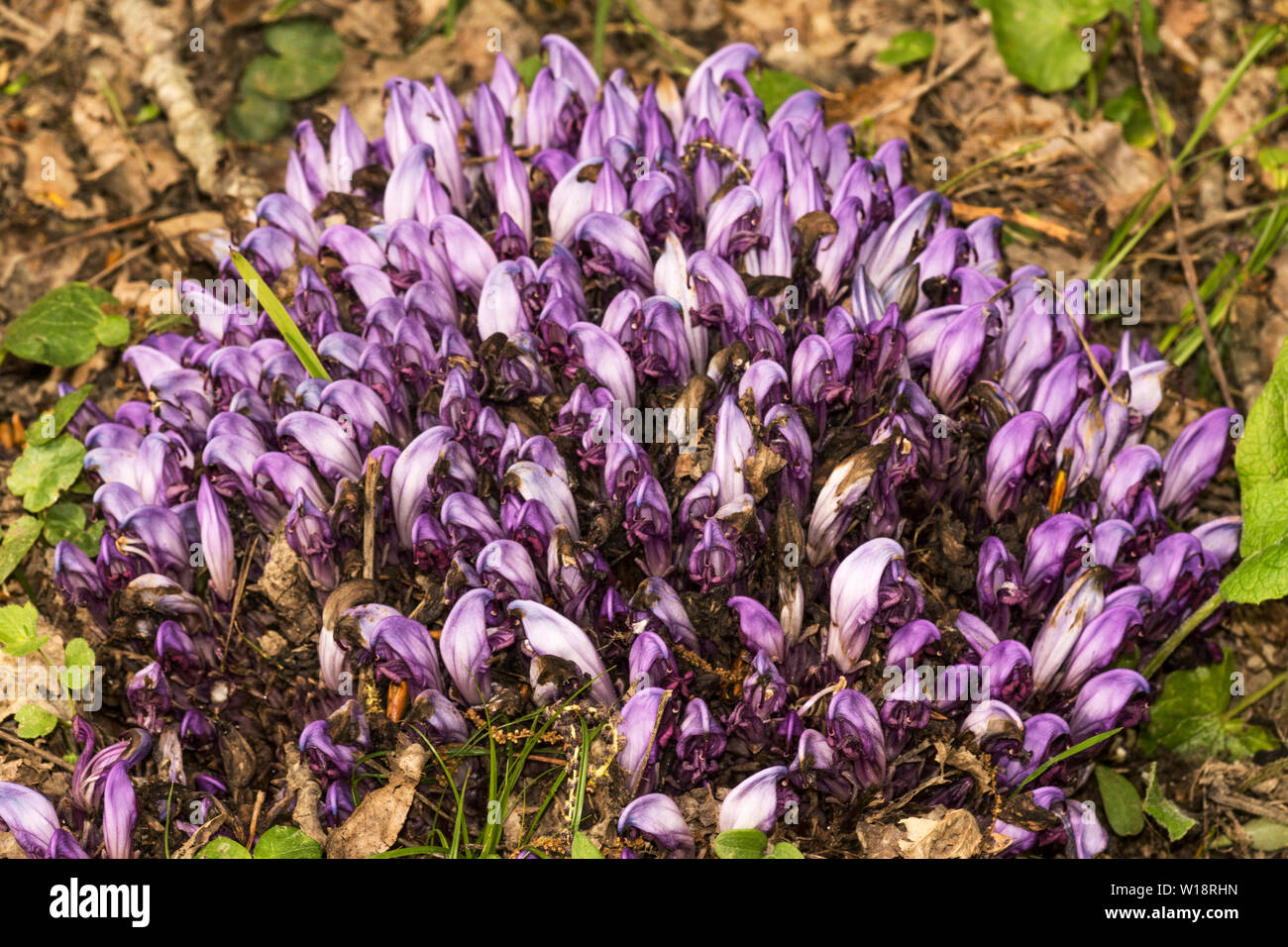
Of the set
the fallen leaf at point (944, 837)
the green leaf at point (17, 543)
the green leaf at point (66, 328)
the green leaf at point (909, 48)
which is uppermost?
the green leaf at point (909, 48)

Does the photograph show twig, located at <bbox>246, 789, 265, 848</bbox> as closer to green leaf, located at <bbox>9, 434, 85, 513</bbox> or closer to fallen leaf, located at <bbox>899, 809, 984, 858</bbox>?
green leaf, located at <bbox>9, 434, 85, 513</bbox>

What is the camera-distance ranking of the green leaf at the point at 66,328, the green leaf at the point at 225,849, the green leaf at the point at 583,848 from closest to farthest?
the green leaf at the point at 583,848
the green leaf at the point at 225,849
the green leaf at the point at 66,328

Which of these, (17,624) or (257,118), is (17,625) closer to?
(17,624)

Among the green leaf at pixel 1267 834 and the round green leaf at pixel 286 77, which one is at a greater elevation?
the round green leaf at pixel 286 77

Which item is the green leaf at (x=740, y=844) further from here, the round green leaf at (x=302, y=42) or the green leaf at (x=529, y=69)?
the round green leaf at (x=302, y=42)

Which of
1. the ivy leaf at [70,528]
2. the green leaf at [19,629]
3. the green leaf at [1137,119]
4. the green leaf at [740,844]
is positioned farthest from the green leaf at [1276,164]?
the green leaf at [19,629]

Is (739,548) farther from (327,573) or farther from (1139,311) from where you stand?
(1139,311)
